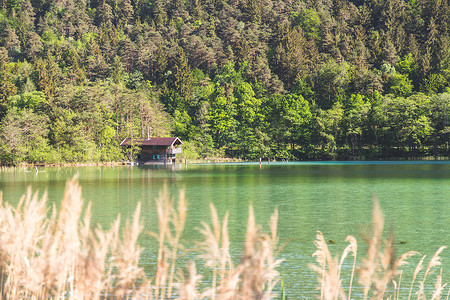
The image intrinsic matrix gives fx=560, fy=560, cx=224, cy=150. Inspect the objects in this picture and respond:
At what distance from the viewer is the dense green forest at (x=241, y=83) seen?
290ft

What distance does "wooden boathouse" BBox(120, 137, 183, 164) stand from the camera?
295 ft

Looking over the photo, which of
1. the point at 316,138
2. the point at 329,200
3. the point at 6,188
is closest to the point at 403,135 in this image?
the point at 316,138

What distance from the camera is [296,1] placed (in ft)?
562

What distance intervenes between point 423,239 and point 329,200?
1402 cm

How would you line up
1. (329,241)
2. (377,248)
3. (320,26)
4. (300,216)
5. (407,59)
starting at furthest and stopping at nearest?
1. (320,26)
2. (407,59)
3. (300,216)
4. (329,241)
5. (377,248)

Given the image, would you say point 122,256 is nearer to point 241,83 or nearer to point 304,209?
point 304,209

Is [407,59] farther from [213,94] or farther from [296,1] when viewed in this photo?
[296,1]

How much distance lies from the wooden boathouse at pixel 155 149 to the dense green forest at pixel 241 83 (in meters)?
3.15

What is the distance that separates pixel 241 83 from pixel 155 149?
3164 centimetres

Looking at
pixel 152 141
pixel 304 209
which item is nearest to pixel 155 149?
pixel 152 141

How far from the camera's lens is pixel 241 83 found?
116 meters

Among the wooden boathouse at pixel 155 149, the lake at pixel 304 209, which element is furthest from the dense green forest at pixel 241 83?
the lake at pixel 304 209

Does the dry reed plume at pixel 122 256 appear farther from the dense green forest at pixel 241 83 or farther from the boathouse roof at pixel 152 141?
the boathouse roof at pixel 152 141

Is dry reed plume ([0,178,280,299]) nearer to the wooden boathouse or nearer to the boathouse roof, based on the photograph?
the boathouse roof
